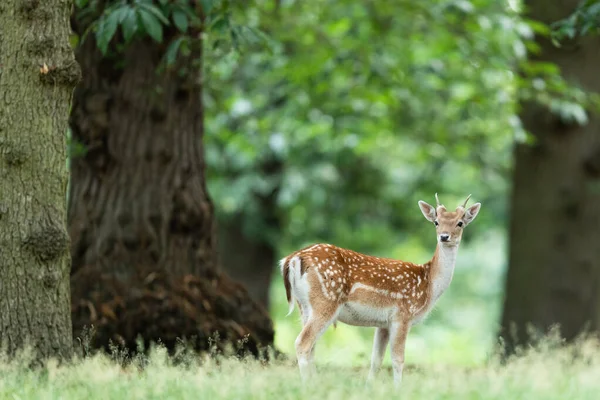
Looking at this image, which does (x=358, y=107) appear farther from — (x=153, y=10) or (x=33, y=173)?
(x=33, y=173)

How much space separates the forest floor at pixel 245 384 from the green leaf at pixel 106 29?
2243 mm

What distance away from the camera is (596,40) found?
42.4 ft

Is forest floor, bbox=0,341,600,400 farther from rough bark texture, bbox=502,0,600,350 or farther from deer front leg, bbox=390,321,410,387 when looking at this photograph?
rough bark texture, bbox=502,0,600,350

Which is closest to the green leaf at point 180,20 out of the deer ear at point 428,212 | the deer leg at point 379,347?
the deer ear at point 428,212

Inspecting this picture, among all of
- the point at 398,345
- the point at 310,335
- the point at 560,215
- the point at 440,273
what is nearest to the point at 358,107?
the point at 560,215

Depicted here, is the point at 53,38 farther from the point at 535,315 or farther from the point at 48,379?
the point at 535,315

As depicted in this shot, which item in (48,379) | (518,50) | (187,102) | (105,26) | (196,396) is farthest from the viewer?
(518,50)

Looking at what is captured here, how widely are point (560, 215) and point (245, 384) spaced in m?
7.97

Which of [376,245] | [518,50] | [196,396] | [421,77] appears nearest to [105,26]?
[196,396]

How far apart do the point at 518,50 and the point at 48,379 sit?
733 cm

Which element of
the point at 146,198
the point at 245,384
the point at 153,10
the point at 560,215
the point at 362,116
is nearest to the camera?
the point at 245,384

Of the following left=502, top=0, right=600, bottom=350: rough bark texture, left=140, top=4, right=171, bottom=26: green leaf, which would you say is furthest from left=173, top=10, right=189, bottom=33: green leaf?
left=502, top=0, right=600, bottom=350: rough bark texture

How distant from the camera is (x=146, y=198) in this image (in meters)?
9.09

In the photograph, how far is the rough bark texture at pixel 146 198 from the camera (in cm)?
894
